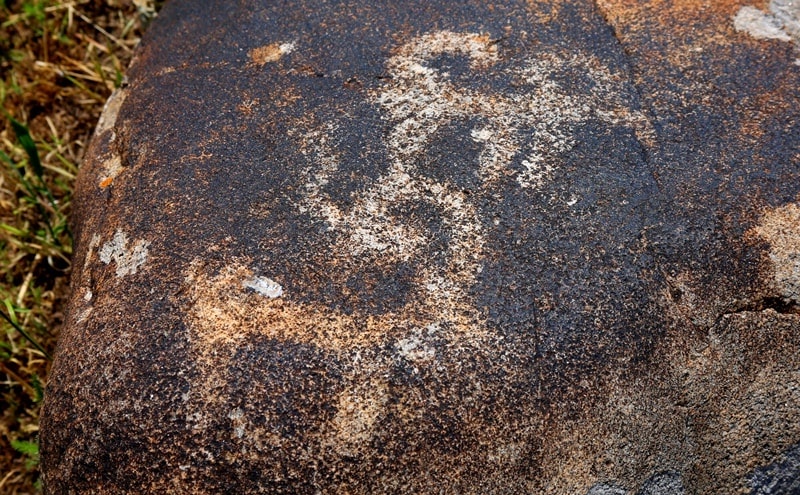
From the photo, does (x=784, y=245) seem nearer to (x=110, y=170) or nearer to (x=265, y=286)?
(x=265, y=286)

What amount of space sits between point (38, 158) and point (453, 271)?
142 cm

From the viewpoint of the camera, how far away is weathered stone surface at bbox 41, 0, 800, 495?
1020 millimetres

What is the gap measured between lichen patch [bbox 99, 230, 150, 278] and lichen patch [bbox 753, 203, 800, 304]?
1010mm

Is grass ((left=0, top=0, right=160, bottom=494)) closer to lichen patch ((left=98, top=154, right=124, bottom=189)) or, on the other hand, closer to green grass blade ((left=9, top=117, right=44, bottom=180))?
green grass blade ((left=9, top=117, right=44, bottom=180))

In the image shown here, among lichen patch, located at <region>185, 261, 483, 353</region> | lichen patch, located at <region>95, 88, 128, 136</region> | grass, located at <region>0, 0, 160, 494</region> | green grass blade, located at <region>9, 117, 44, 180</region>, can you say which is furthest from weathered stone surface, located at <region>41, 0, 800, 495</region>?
grass, located at <region>0, 0, 160, 494</region>

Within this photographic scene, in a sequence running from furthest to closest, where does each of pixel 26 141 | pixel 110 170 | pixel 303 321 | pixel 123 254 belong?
pixel 26 141 < pixel 110 170 < pixel 123 254 < pixel 303 321

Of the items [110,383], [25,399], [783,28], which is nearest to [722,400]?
[783,28]

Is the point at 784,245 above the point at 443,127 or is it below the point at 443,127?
below

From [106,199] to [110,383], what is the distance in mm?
394

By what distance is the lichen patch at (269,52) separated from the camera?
1.41 meters

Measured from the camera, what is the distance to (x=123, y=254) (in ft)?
3.89

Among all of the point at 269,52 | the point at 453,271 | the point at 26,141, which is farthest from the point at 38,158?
the point at 453,271

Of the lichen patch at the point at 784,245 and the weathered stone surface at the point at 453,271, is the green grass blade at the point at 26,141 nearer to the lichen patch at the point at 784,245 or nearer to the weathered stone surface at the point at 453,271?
the weathered stone surface at the point at 453,271

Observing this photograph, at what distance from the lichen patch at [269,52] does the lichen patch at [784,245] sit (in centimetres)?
93
